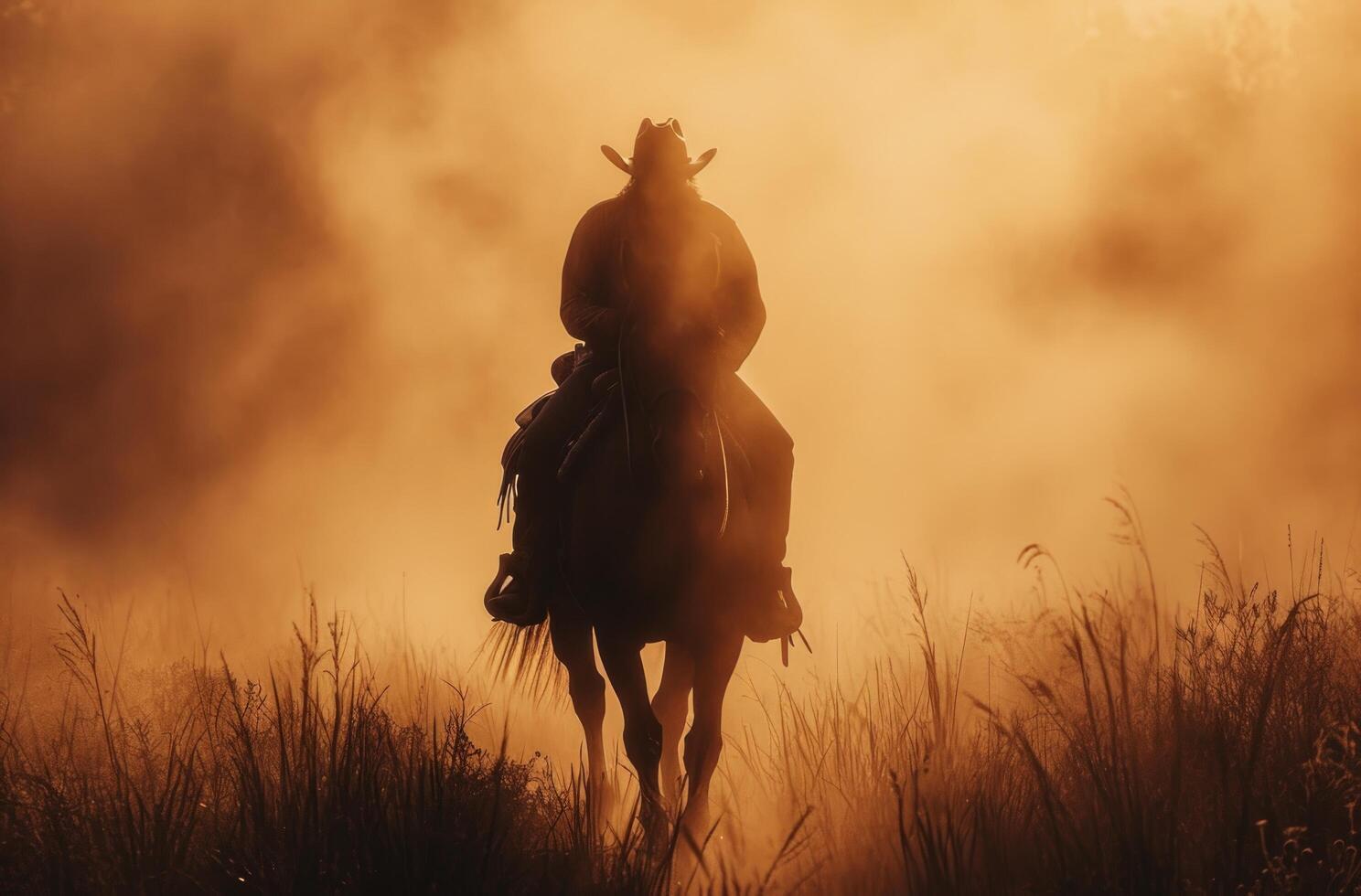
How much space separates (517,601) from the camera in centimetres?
657

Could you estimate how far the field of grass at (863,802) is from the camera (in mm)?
4121

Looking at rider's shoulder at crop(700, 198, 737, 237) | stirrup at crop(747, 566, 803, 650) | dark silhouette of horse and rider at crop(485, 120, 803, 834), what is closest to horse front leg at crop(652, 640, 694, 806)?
dark silhouette of horse and rider at crop(485, 120, 803, 834)

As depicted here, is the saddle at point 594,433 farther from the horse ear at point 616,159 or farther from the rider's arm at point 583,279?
the horse ear at point 616,159

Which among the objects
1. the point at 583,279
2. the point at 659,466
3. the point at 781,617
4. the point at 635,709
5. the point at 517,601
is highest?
the point at 583,279

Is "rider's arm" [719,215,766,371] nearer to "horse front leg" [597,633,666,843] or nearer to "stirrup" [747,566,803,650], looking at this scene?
"stirrup" [747,566,803,650]

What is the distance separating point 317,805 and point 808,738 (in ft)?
7.83

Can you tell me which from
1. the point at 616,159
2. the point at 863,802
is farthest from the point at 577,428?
the point at 863,802

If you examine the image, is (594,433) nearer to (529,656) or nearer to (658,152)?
(658,152)

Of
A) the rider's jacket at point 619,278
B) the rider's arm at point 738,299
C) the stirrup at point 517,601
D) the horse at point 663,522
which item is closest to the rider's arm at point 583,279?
the rider's jacket at point 619,278

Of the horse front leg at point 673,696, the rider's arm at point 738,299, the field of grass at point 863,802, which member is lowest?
the field of grass at point 863,802

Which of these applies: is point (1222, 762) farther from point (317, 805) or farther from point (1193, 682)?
point (317, 805)

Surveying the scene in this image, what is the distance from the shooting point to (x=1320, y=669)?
5.67m

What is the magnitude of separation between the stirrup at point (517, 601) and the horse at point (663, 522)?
39cm

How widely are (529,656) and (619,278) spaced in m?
2.40
